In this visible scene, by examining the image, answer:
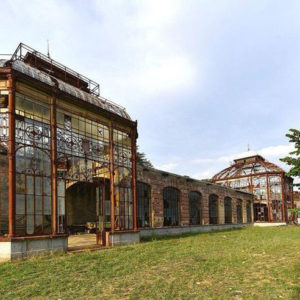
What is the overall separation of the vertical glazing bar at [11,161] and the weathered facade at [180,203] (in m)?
10.4

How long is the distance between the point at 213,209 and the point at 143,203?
11.2 m

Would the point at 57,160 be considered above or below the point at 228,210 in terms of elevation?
above

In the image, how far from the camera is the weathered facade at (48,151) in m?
12.6

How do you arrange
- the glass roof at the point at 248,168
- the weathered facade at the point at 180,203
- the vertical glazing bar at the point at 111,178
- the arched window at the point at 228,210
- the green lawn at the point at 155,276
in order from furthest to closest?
the glass roof at the point at 248,168 < the arched window at the point at 228,210 < the weathered facade at the point at 180,203 < the vertical glazing bar at the point at 111,178 < the green lawn at the point at 155,276

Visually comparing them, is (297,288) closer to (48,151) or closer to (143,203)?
(48,151)

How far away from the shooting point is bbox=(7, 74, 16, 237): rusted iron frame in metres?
12.0

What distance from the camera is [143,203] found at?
2238 cm

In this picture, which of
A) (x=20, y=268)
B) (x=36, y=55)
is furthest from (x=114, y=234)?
(x=36, y=55)

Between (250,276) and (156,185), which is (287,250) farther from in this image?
(156,185)

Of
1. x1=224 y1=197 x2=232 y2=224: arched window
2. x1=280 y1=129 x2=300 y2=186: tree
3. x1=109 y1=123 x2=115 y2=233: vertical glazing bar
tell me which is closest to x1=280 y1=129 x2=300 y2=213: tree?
x1=280 y1=129 x2=300 y2=186: tree

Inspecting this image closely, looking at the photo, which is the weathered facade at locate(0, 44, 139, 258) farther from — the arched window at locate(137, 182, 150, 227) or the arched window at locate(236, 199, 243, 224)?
the arched window at locate(236, 199, 243, 224)

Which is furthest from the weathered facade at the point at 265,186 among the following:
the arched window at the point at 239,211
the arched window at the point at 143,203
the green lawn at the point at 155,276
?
the green lawn at the point at 155,276

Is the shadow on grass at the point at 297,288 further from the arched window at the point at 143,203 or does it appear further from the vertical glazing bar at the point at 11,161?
the arched window at the point at 143,203

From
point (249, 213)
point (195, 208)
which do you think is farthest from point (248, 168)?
point (195, 208)
